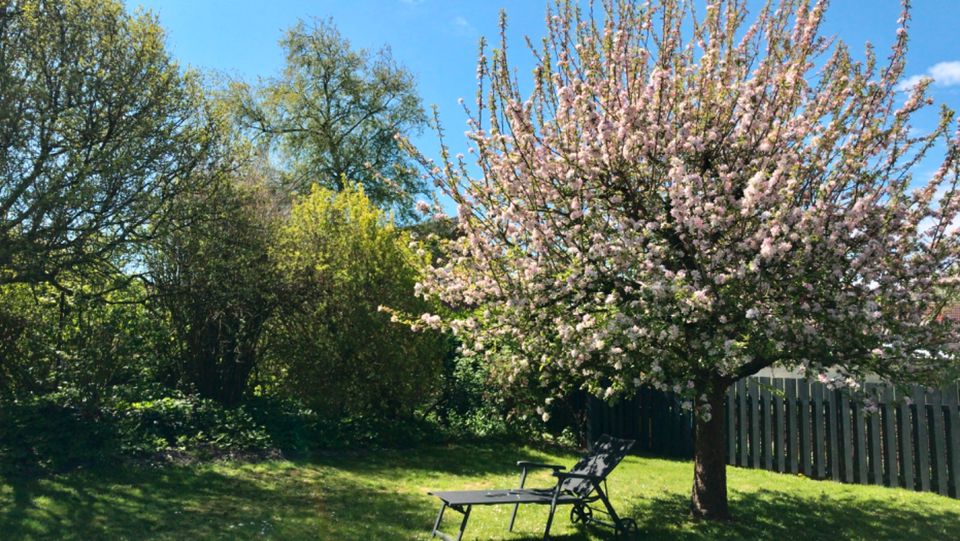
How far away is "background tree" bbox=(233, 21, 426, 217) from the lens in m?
28.3

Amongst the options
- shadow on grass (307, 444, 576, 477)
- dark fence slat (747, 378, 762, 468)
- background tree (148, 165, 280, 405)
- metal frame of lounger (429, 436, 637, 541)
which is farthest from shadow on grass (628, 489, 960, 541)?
background tree (148, 165, 280, 405)

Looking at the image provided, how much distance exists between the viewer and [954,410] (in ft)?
26.9

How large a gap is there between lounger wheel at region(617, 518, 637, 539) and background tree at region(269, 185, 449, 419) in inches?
214

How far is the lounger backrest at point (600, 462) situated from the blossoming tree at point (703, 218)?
836 millimetres

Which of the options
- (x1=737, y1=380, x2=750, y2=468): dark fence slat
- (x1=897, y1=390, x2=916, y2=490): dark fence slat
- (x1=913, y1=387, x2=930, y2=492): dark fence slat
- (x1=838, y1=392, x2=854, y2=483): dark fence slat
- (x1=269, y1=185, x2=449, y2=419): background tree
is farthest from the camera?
(x1=269, y1=185, x2=449, y2=419): background tree

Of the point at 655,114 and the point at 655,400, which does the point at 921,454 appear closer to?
A: the point at 655,400

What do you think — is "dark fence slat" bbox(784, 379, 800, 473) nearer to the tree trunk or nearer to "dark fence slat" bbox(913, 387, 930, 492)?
"dark fence slat" bbox(913, 387, 930, 492)

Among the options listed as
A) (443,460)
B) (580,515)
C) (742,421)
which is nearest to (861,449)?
(742,421)

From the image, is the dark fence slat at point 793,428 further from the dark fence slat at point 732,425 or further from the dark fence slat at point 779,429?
the dark fence slat at point 732,425

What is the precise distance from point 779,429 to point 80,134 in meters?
9.67

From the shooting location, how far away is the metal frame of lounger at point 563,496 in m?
5.96

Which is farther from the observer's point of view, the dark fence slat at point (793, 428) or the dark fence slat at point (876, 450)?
the dark fence slat at point (793, 428)

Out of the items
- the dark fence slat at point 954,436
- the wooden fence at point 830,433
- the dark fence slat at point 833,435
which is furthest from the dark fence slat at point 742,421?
the dark fence slat at point 954,436

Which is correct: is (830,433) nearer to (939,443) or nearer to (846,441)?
(846,441)
